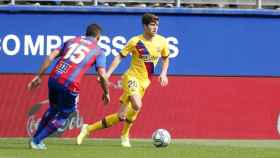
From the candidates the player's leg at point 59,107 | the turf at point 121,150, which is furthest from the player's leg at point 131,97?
the player's leg at point 59,107

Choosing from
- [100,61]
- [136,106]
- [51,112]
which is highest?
[100,61]

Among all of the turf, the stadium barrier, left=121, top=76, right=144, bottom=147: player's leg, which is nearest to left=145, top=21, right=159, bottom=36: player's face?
left=121, top=76, right=144, bottom=147: player's leg

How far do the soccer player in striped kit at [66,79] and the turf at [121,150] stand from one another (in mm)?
376

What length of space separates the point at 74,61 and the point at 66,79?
31 cm

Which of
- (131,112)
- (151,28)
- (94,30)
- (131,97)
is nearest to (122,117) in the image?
(131,112)

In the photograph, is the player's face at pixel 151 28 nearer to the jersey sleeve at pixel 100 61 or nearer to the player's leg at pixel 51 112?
the jersey sleeve at pixel 100 61

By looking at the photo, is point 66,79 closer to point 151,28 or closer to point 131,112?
point 131,112

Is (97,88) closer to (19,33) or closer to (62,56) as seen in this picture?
(19,33)

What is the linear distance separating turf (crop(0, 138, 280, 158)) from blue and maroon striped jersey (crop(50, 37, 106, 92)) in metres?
1.05

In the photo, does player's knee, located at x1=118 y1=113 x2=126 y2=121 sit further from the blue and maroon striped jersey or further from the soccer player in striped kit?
the blue and maroon striped jersey

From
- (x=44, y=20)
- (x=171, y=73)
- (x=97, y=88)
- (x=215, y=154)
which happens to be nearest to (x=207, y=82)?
(x=171, y=73)

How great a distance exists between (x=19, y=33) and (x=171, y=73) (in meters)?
3.03

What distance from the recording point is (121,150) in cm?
1380

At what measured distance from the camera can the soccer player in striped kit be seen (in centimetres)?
1327
